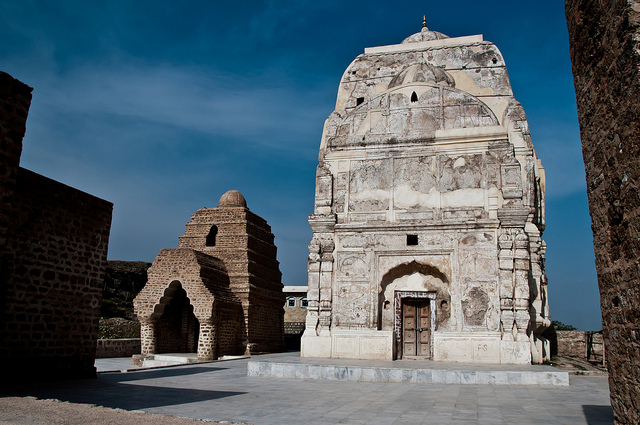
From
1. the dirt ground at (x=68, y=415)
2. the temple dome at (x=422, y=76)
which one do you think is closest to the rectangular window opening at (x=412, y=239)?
the temple dome at (x=422, y=76)

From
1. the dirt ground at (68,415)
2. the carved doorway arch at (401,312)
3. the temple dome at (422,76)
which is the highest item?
the temple dome at (422,76)

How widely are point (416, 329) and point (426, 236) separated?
8.33ft

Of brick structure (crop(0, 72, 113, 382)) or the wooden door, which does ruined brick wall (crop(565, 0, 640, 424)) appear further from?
the wooden door

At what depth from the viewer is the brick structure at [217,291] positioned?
1864 centimetres

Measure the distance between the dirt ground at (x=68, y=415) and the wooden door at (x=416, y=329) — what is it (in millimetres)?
9373

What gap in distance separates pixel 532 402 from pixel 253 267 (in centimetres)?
1578

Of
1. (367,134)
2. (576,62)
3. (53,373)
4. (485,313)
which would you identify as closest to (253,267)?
(367,134)

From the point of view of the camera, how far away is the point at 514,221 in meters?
13.2

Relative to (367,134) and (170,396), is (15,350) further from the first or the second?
(367,134)

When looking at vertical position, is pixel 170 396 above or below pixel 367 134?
below

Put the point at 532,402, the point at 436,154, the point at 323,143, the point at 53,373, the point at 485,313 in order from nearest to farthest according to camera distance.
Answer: the point at 532,402
the point at 53,373
the point at 485,313
the point at 436,154
the point at 323,143

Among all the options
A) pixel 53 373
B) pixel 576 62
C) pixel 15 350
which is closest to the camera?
pixel 576 62

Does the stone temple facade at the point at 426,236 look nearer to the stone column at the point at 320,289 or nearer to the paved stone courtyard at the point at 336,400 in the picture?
the stone column at the point at 320,289

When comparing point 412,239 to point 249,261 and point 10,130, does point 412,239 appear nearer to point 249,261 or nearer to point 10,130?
point 249,261
